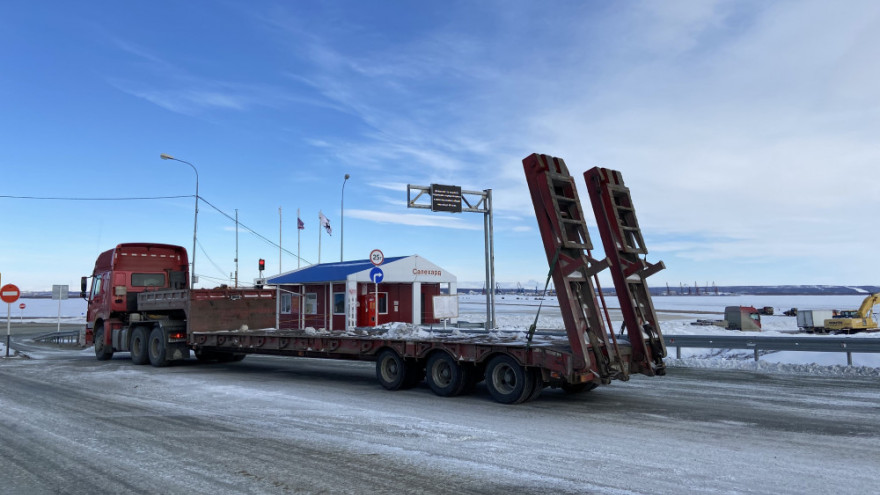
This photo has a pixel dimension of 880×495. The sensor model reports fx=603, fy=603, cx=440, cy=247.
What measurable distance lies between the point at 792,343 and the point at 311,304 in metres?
20.7

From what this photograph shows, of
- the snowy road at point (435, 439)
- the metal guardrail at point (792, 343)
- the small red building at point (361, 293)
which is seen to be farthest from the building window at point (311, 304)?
the metal guardrail at point (792, 343)

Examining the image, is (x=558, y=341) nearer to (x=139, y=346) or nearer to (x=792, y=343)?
(x=792, y=343)

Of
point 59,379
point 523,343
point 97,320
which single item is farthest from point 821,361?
point 97,320

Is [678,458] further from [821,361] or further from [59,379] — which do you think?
[59,379]

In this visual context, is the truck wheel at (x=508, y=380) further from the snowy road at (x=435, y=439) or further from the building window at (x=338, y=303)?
the building window at (x=338, y=303)

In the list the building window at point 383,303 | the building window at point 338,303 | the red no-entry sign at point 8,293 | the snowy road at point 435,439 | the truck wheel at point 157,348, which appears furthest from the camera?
the building window at point 383,303

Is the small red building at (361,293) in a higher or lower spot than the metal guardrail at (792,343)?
higher

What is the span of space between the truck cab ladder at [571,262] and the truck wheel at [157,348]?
10.9m

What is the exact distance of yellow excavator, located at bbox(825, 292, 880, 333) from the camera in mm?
30438

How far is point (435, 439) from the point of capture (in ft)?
23.5

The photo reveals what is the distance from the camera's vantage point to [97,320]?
17984 mm

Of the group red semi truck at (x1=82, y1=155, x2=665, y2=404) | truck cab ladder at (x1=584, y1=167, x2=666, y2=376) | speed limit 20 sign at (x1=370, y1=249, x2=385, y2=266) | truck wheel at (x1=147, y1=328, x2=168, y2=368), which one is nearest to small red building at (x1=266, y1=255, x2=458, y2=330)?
speed limit 20 sign at (x1=370, y1=249, x2=385, y2=266)

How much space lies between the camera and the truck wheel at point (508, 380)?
9.37 m

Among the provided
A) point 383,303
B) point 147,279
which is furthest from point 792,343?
point 383,303
